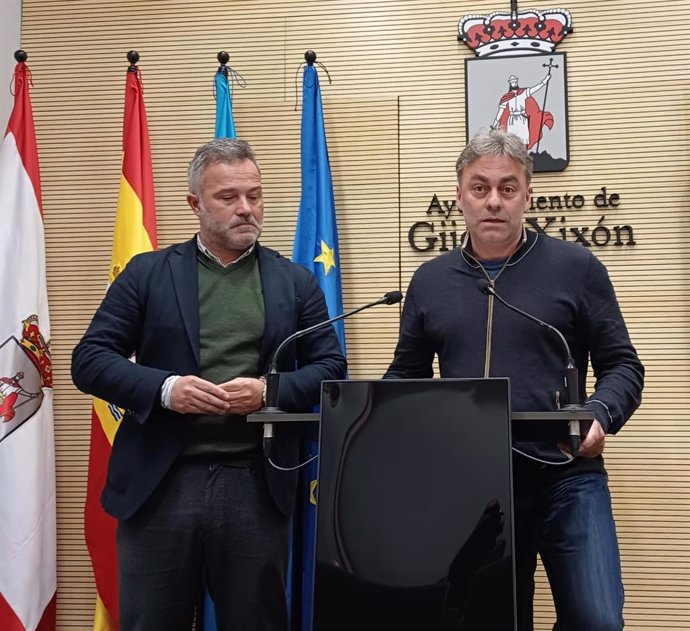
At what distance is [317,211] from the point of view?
3406 millimetres

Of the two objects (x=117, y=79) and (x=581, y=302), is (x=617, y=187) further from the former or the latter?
(x=117, y=79)

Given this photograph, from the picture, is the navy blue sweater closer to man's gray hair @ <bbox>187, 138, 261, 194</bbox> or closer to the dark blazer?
the dark blazer

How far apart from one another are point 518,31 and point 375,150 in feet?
2.50

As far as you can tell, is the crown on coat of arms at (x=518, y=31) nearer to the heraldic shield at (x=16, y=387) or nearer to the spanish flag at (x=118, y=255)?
the spanish flag at (x=118, y=255)

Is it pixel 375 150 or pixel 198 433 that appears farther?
pixel 375 150

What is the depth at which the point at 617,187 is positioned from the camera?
11.2ft

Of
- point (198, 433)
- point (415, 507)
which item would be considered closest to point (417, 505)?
point (415, 507)

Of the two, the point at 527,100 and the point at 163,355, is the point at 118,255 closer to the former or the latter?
the point at 163,355

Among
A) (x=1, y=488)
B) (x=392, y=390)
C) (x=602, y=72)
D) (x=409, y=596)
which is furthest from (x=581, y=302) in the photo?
(x=1, y=488)

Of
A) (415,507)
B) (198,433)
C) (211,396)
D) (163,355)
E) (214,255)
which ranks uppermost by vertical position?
(214,255)

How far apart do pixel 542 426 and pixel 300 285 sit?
0.95 meters

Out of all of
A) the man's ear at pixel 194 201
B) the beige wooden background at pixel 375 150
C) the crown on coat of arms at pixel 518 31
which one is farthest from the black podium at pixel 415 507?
the crown on coat of arms at pixel 518 31

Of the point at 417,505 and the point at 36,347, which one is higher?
the point at 36,347

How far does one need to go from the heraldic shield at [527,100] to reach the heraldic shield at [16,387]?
2.02 metres
